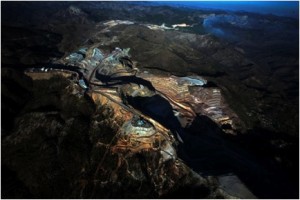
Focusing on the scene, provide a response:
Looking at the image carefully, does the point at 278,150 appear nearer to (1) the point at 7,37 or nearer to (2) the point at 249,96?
(2) the point at 249,96

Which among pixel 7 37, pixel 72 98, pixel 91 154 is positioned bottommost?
pixel 91 154

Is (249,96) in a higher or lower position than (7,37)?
lower

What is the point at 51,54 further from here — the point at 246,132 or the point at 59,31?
the point at 246,132

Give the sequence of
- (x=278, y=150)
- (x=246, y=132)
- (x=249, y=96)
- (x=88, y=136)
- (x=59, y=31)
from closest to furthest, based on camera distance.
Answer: (x=88, y=136) → (x=278, y=150) → (x=246, y=132) → (x=249, y=96) → (x=59, y=31)

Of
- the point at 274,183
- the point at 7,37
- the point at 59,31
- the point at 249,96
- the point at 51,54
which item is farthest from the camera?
the point at 59,31

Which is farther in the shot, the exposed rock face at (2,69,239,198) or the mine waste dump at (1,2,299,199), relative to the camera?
the mine waste dump at (1,2,299,199)

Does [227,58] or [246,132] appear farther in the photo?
[227,58]

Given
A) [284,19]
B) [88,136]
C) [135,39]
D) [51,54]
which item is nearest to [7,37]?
[51,54]

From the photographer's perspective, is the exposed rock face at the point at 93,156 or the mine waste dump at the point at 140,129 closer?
the exposed rock face at the point at 93,156
